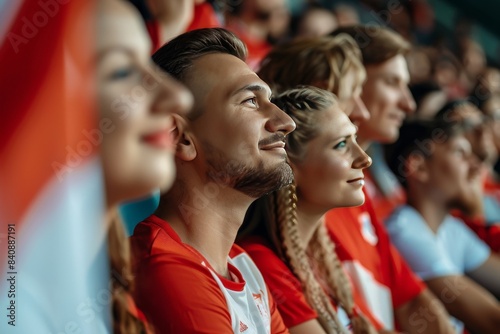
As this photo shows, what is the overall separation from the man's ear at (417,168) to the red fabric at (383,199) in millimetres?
64

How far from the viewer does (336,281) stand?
48.6 inches

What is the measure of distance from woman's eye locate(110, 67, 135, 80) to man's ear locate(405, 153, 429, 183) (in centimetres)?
114

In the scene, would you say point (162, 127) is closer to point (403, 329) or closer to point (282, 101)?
point (282, 101)

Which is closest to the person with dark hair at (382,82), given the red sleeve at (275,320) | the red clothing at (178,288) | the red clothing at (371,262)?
the red clothing at (371,262)

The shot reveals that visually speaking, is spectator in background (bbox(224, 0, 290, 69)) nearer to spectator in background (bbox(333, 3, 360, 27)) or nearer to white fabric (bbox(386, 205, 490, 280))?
spectator in background (bbox(333, 3, 360, 27))

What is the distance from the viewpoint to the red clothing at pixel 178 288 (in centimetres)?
84

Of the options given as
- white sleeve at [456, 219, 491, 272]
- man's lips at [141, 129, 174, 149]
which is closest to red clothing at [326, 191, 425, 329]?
white sleeve at [456, 219, 491, 272]

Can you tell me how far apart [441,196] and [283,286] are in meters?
0.78

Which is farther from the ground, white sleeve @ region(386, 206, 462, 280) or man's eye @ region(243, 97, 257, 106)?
man's eye @ region(243, 97, 257, 106)

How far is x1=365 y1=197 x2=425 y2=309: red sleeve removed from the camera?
57.4 inches

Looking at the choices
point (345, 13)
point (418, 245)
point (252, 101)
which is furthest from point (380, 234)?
point (345, 13)

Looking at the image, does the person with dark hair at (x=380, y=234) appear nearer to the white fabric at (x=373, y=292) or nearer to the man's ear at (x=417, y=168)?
the white fabric at (x=373, y=292)

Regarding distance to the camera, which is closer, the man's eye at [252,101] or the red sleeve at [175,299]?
the red sleeve at [175,299]

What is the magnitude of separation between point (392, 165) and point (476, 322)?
0.41 meters
